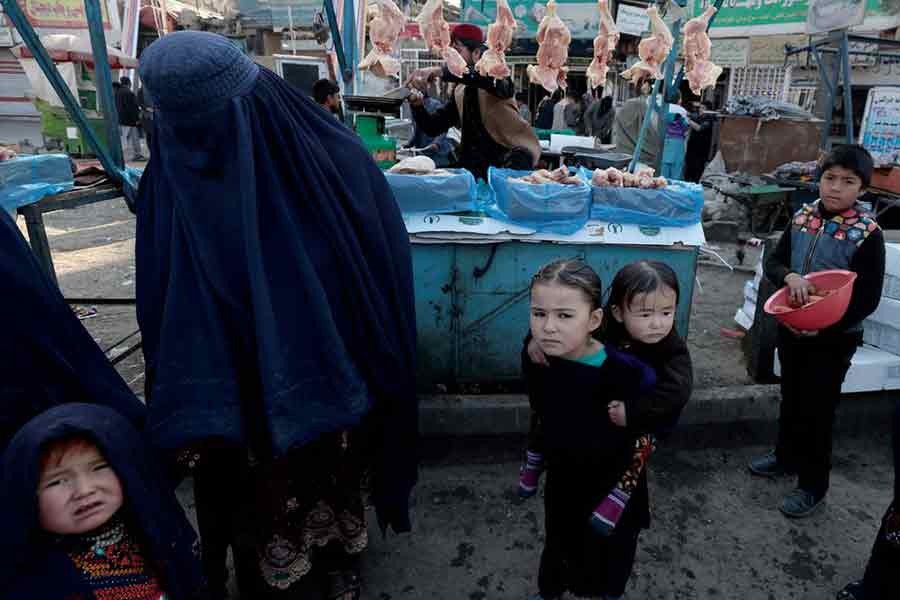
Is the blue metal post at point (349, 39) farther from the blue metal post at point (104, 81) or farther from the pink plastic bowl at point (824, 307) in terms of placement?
the pink plastic bowl at point (824, 307)

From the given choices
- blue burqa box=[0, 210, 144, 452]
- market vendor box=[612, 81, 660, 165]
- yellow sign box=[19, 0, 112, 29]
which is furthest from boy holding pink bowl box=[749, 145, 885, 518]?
yellow sign box=[19, 0, 112, 29]

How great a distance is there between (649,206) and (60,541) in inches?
112

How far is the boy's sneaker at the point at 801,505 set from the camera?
2.58 meters

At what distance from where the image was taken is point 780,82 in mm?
12945

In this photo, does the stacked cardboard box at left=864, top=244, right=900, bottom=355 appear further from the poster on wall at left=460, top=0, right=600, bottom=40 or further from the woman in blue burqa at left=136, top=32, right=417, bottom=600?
the poster on wall at left=460, top=0, right=600, bottom=40

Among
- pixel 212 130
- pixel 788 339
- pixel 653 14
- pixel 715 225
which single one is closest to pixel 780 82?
pixel 715 225

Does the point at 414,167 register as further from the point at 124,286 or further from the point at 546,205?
the point at 124,286

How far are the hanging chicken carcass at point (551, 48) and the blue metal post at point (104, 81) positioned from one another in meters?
2.62

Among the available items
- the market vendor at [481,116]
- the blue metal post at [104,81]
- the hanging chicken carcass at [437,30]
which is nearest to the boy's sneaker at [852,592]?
the market vendor at [481,116]

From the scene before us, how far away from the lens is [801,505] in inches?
102

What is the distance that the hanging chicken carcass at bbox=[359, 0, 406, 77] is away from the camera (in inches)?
162

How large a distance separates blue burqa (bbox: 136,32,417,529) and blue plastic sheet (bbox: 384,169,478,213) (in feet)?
4.18

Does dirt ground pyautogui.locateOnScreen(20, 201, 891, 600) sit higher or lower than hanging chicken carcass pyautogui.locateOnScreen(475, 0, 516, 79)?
lower

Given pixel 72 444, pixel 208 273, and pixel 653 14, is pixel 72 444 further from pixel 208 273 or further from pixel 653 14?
pixel 653 14
